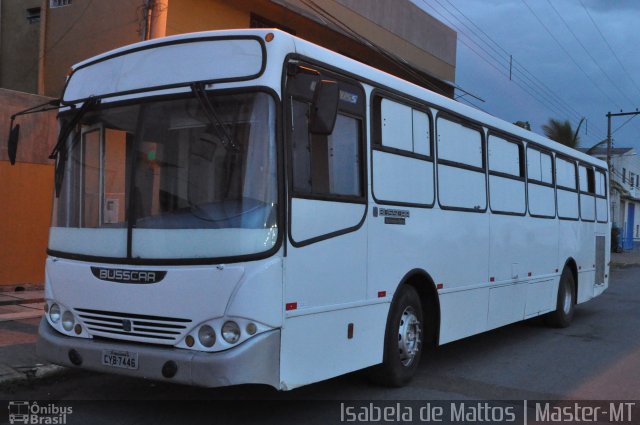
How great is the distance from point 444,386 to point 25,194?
8270 millimetres

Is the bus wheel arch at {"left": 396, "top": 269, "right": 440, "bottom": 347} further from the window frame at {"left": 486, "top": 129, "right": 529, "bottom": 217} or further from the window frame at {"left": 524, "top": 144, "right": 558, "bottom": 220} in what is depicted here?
the window frame at {"left": 524, "top": 144, "right": 558, "bottom": 220}

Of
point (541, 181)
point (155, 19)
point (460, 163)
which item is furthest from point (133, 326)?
point (541, 181)

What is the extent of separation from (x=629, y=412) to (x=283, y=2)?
10.8 metres

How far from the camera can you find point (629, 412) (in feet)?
19.2

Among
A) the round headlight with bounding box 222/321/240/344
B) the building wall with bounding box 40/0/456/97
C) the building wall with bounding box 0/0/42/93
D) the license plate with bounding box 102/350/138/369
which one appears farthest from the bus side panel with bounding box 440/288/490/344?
the building wall with bounding box 0/0/42/93

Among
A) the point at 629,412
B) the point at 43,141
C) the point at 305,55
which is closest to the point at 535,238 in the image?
the point at 629,412

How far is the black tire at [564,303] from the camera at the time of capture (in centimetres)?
1063

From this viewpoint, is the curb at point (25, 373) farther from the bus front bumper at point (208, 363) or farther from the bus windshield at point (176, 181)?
the bus front bumper at point (208, 363)

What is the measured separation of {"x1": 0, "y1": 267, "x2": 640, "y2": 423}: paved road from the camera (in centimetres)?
550

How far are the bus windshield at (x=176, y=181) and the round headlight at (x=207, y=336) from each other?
20.9 inches

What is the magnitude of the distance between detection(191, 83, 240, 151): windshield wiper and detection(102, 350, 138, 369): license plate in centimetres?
174

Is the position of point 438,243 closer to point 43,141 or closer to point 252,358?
point 252,358

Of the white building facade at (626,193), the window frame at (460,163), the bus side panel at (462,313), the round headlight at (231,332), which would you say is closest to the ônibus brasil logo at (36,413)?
the round headlight at (231,332)

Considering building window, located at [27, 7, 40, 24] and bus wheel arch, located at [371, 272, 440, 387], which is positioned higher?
building window, located at [27, 7, 40, 24]
